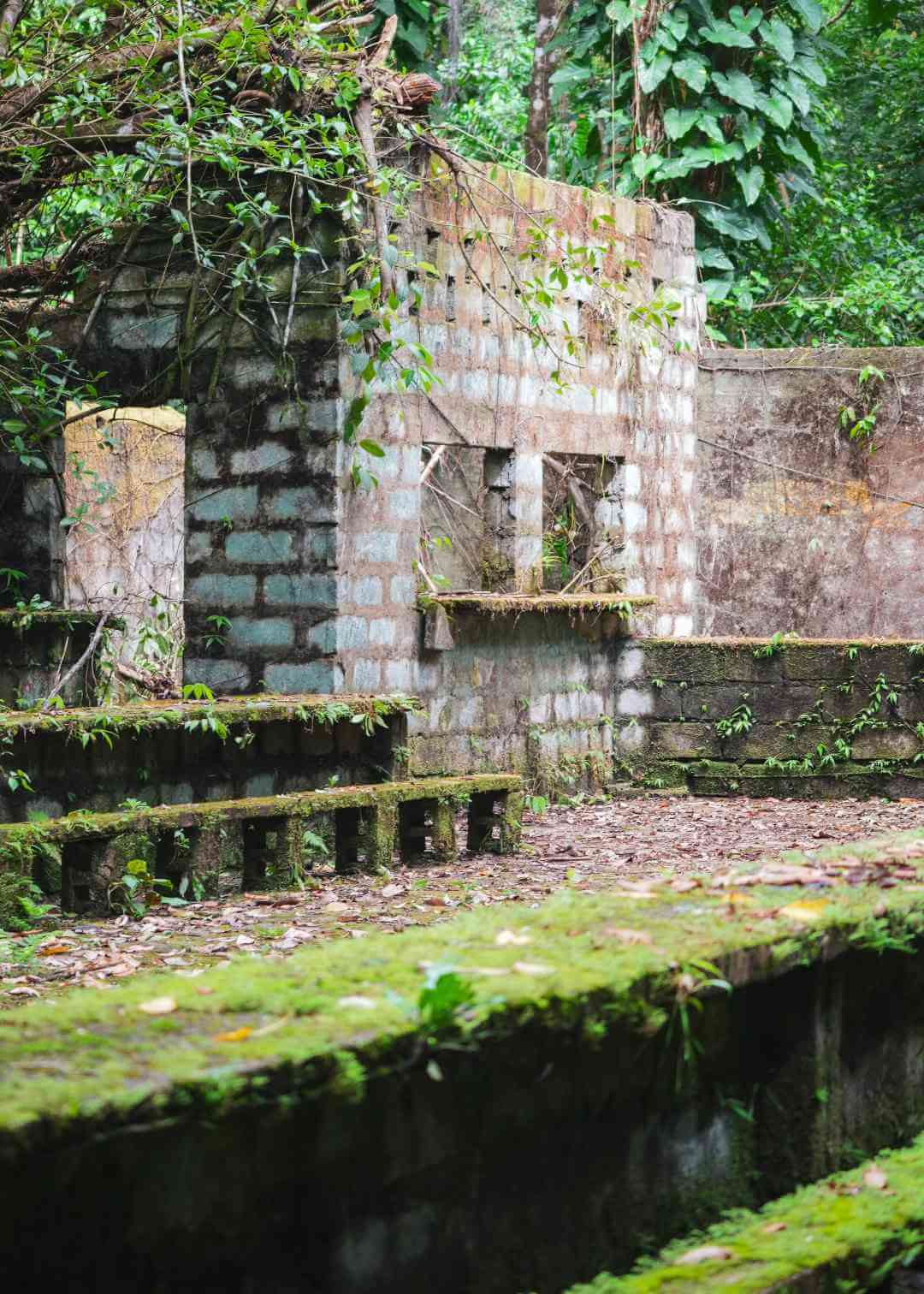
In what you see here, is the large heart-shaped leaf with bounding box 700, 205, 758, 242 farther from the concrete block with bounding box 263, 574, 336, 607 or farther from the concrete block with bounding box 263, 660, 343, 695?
the concrete block with bounding box 263, 660, 343, 695

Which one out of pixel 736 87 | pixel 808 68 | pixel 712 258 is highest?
pixel 808 68

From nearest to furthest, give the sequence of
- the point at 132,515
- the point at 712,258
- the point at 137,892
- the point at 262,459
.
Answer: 1. the point at 137,892
2. the point at 262,459
3. the point at 712,258
4. the point at 132,515

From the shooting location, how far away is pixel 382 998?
8.58 ft

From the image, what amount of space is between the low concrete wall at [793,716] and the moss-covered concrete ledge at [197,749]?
11.3 feet

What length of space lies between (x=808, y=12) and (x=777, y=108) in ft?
2.85

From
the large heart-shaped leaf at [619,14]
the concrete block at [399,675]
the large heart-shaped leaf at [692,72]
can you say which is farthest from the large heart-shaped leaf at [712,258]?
the concrete block at [399,675]

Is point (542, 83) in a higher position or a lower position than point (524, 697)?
higher

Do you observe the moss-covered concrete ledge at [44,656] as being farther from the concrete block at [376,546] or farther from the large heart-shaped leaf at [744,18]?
the large heart-shaped leaf at [744,18]

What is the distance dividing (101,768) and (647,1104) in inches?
191

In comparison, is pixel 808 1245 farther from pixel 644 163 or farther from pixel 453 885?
pixel 644 163

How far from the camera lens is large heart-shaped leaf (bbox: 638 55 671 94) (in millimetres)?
13875

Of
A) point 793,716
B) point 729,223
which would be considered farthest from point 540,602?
point 729,223

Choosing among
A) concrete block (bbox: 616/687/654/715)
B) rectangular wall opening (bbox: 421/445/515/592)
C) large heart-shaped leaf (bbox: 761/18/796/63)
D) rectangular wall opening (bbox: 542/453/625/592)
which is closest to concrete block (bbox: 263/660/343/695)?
rectangular wall opening (bbox: 542/453/625/592)

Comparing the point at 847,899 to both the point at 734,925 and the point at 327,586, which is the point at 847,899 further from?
the point at 327,586
